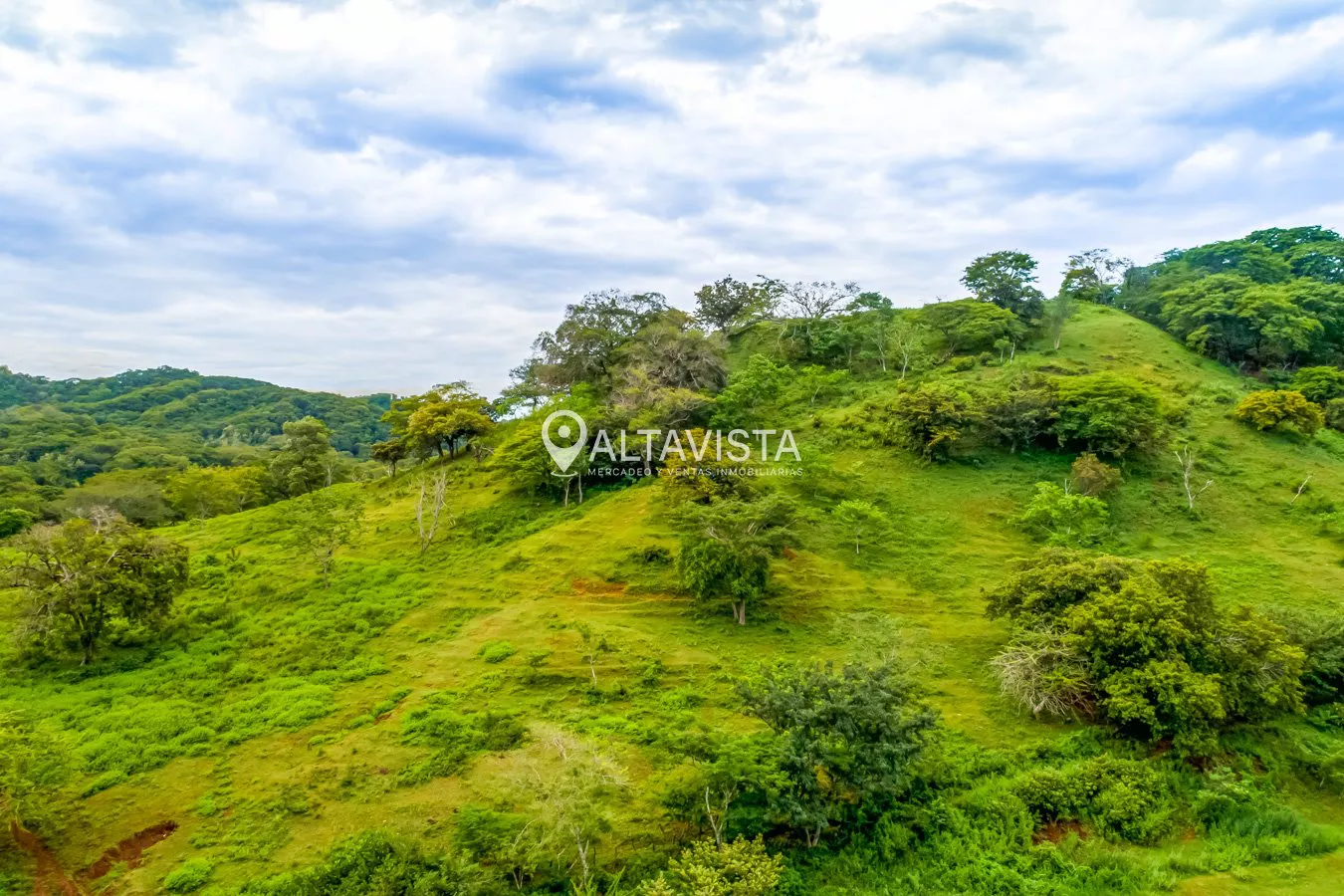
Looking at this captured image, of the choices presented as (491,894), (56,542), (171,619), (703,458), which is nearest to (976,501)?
(703,458)

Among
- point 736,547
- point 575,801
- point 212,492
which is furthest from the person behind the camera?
point 212,492

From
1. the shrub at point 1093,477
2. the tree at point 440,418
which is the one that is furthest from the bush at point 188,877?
the shrub at point 1093,477

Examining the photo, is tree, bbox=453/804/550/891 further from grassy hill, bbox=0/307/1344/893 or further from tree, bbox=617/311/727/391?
tree, bbox=617/311/727/391

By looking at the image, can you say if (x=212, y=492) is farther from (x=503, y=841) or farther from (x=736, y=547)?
(x=503, y=841)

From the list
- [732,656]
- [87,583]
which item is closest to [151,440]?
[87,583]

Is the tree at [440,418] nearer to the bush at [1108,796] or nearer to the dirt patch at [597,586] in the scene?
the dirt patch at [597,586]

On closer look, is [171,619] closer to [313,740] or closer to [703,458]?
[313,740]

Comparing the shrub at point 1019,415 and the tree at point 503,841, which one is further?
the shrub at point 1019,415
